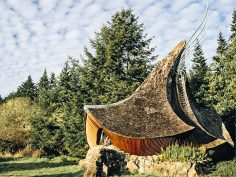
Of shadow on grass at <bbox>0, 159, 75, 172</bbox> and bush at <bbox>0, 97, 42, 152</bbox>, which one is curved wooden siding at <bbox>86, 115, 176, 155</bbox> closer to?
shadow on grass at <bbox>0, 159, 75, 172</bbox>

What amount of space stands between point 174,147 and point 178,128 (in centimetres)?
129

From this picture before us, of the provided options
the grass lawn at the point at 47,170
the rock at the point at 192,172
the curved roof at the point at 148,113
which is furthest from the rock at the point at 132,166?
the rock at the point at 192,172

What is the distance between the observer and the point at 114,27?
1227 inches

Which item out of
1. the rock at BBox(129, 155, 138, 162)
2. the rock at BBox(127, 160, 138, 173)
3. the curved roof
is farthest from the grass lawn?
the curved roof

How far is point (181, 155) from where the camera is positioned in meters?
15.4

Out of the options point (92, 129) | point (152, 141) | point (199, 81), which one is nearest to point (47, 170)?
point (92, 129)

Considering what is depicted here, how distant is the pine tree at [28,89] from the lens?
7656cm

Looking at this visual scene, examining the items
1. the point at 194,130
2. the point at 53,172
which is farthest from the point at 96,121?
the point at 194,130

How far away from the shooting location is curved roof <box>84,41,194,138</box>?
17266 mm

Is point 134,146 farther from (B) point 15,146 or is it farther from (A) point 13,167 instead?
(B) point 15,146

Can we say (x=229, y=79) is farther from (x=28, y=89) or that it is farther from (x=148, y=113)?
(x=28, y=89)

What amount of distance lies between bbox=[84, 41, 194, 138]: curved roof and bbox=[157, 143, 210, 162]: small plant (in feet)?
3.40

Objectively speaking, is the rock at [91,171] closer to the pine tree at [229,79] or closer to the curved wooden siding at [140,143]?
the curved wooden siding at [140,143]

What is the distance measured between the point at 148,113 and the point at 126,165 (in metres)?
3.29
